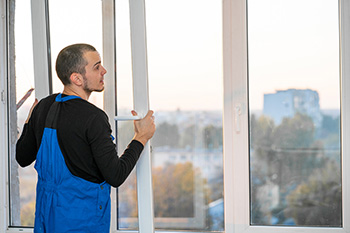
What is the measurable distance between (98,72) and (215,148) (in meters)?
1.11

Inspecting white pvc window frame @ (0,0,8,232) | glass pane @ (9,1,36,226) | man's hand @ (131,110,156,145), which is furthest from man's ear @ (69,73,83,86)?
white pvc window frame @ (0,0,8,232)

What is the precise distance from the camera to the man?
1.58 m

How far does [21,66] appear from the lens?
268 cm

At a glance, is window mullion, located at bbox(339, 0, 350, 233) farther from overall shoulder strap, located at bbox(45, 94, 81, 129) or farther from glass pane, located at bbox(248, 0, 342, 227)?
overall shoulder strap, located at bbox(45, 94, 81, 129)

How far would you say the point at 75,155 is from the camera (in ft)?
5.24

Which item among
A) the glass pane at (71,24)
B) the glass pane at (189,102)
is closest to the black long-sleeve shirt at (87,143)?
the glass pane at (71,24)

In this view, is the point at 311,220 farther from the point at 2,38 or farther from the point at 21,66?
the point at 2,38

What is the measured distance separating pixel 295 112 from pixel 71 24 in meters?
1.38

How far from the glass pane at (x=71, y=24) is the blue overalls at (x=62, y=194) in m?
0.84

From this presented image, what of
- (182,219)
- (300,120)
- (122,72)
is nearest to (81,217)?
(122,72)

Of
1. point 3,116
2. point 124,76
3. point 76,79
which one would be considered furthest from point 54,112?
point 3,116

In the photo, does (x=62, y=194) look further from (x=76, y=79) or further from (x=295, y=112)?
(x=295, y=112)

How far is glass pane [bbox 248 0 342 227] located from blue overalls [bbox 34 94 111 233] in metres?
1.12

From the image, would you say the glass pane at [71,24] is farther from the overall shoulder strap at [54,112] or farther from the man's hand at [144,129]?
the overall shoulder strap at [54,112]
